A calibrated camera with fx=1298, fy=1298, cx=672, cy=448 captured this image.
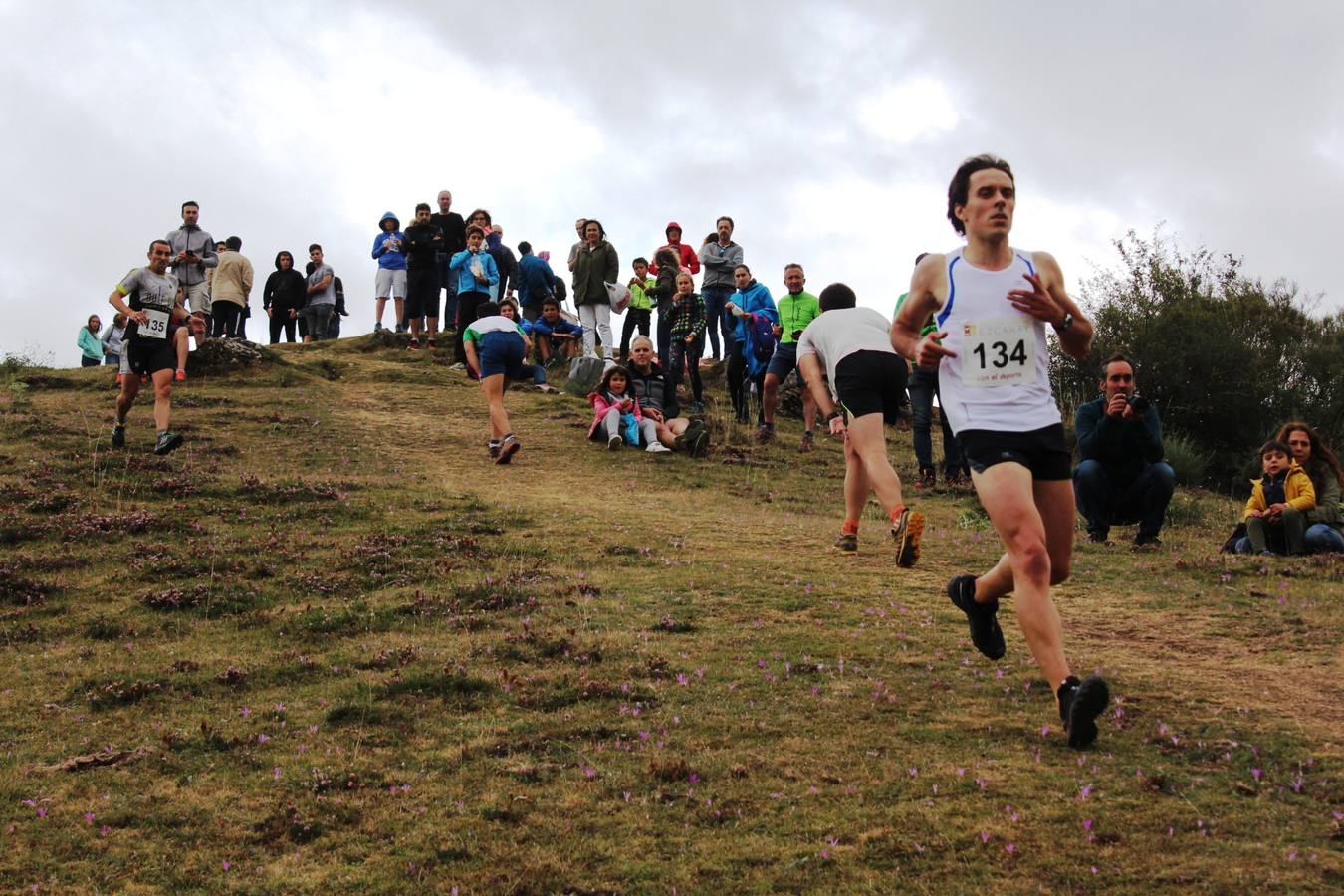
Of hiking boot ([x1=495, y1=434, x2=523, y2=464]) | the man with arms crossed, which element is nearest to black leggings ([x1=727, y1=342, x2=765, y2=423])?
hiking boot ([x1=495, y1=434, x2=523, y2=464])

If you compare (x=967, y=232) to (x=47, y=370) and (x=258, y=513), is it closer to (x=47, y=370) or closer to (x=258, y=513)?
(x=258, y=513)

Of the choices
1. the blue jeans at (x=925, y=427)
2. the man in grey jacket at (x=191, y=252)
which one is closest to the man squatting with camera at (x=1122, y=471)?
the blue jeans at (x=925, y=427)

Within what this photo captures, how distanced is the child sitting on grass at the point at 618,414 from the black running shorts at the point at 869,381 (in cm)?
709

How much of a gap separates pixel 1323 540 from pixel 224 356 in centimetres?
1622

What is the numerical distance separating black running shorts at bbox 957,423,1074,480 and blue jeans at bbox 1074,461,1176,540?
5707 millimetres

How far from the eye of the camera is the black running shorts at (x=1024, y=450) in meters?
5.74

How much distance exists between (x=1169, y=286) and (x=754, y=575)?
920 inches

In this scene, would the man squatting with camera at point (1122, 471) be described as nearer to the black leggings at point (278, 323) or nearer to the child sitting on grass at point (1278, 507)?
the child sitting on grass at point (1278, 507)

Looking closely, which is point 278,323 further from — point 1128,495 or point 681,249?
point 1128,495

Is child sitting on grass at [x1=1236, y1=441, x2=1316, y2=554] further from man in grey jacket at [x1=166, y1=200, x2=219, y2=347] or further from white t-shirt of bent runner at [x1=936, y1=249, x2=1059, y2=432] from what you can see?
man in grey jacket at [x1=166, y1=200, x2=219, y2=347]

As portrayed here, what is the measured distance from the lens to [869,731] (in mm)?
5926

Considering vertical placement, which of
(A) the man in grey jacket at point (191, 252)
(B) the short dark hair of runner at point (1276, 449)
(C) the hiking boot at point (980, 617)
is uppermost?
(A) the man in grey jacket at point (191, 252)

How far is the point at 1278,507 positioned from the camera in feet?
36.2

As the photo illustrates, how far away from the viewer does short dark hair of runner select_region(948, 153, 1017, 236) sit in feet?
20.1
